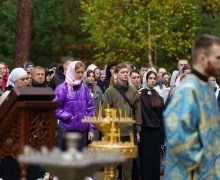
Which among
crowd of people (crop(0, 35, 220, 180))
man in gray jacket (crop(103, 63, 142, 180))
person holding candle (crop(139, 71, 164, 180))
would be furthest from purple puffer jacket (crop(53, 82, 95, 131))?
person holding candle (crop(139, 71, 164, 180))

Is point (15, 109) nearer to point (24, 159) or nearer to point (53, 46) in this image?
point (24, 159)

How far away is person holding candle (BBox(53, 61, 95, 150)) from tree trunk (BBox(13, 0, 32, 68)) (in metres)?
15.6

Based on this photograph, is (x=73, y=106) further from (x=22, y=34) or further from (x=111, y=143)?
(x=22, y=34)

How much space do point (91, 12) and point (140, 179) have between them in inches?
814

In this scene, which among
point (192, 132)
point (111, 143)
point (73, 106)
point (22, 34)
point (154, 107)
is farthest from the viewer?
point (22, 34)

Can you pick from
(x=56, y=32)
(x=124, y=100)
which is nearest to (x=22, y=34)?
(x=56, y=32)

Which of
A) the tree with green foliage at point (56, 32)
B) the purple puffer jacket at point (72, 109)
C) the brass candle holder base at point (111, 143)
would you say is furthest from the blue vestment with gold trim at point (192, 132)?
the tree with green foliage at point (56, 32)

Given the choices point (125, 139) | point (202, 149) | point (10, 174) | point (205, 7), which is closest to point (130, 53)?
point (205, 7)

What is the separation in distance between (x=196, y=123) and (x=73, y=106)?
604cm

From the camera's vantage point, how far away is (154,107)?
15.4 m

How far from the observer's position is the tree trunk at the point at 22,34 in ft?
95.6

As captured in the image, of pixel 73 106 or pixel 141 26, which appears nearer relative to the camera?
pixel 73 106

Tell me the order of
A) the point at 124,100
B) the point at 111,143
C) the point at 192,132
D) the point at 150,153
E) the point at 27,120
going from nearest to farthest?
1. the point at 192,132
2. the point at 27,120
3. the point at 111,143
4. the point at 124,100
5. the point at 150,153

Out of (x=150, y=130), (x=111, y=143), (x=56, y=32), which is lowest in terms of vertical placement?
(x=150, y=130)
